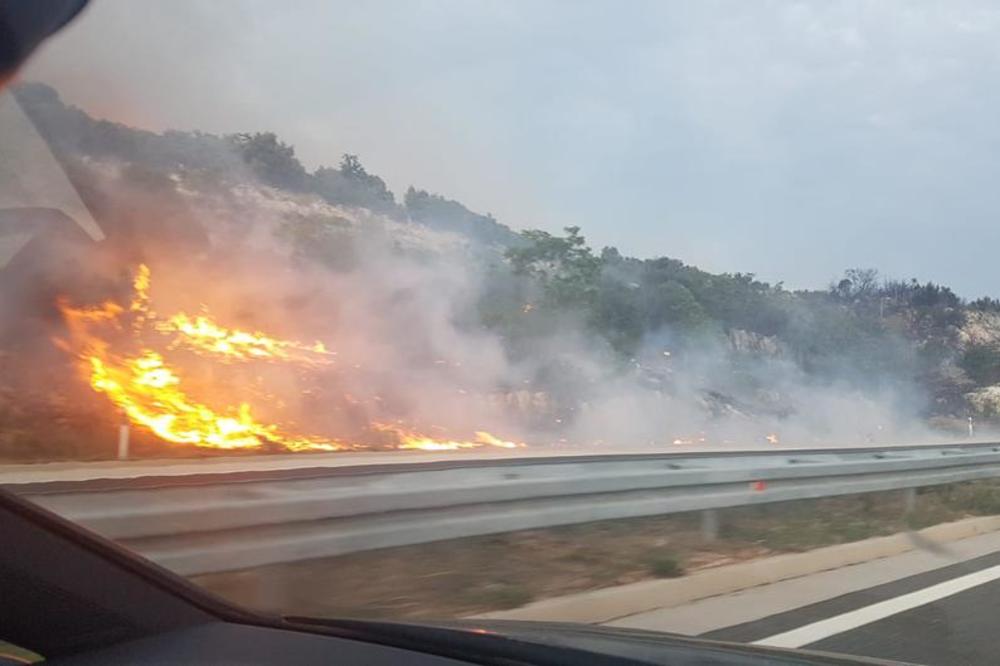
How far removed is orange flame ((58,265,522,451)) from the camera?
15.2m

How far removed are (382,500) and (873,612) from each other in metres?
3.64

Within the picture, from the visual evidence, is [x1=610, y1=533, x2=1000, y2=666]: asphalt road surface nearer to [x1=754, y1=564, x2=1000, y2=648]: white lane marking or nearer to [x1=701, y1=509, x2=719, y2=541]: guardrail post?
[x1=754, y1=564, x2=1000, y2=648]: white lane marking

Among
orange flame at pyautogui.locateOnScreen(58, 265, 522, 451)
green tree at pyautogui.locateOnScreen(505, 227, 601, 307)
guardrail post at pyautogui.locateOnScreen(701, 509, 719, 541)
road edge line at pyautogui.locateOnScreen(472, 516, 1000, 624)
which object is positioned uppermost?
green tree at pyautogui.locateOnScreen(505, 227, 601, 307)

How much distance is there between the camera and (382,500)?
229 inches

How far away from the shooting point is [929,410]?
31.2 metres

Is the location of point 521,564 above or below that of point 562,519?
below

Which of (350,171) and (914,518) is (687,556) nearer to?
(914,518)

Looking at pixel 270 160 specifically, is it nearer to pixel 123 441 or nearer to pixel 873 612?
pixel 123 441

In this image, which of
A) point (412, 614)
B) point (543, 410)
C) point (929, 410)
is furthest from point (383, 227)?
point (412, 614)

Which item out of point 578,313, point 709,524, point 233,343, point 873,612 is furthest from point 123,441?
point 578,313

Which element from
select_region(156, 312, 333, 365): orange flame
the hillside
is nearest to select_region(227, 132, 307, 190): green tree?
the hillside

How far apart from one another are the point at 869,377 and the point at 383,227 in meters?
15.1

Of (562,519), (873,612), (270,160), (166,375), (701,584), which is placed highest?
(270,160)

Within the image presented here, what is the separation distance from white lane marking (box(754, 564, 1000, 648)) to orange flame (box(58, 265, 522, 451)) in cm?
1048
